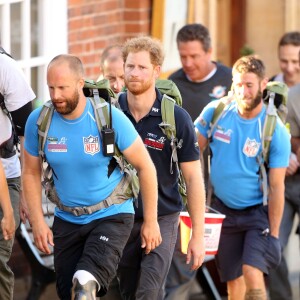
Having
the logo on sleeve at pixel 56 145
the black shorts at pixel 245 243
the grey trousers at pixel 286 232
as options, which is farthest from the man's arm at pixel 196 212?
the grey trousers at pixel 286 232

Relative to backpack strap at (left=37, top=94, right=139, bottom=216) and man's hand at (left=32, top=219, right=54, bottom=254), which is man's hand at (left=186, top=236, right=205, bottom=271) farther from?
man's hand at (left=32, top=219, right=54, bottom=254)

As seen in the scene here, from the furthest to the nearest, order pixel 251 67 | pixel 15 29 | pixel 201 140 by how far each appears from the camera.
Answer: pixel 15 29, pixel 201 140, pixel 251 67

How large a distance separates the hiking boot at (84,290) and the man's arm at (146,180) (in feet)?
1.65

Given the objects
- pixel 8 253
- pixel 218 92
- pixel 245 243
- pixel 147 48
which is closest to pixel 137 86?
pixel 147 48

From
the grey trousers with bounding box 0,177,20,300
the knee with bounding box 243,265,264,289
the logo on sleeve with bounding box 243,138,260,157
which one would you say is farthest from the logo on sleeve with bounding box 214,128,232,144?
the grey trousers with bounding box 0,177,20,300

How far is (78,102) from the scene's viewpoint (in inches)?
288

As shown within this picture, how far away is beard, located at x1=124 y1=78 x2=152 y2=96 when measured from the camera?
787 cm

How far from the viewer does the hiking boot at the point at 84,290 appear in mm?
7152

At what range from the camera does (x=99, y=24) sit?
11.3m

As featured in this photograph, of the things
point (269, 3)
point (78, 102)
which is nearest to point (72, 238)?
point (78, 102)

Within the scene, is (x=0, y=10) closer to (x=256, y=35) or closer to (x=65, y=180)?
(x=65, y=180)

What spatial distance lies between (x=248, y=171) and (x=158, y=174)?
4.12ft

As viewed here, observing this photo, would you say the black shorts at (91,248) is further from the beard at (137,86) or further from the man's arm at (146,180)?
the beard at (137,86)

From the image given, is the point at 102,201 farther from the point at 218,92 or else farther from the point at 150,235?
the point at 218,92
